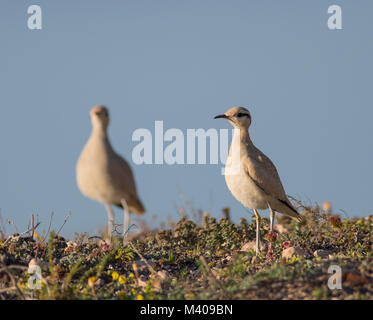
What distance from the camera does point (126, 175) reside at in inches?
124

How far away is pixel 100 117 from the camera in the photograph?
3.18 meters

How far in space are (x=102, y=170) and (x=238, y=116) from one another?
4021mm

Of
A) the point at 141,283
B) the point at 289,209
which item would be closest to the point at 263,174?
the point at 289,209

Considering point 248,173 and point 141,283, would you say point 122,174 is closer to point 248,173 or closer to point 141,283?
point 141,283

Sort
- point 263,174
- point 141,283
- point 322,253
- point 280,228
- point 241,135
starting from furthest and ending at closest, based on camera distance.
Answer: point 280,228 < point 322,253 < point 263,174 < point 241,135 < point 141,283

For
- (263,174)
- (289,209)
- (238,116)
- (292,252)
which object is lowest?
(292,252)

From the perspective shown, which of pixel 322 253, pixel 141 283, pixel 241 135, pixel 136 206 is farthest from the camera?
pixel 322 253

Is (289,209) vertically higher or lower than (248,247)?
higher

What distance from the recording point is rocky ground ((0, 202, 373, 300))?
17.7 ft

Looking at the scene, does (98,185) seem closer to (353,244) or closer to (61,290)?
(61,290)

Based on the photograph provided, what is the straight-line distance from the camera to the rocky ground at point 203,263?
17.7 feet

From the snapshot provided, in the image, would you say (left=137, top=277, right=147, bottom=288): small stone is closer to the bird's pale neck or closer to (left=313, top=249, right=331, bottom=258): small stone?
the bird's pale neck

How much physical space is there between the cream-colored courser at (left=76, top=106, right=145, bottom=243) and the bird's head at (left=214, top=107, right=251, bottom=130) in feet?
12.3
